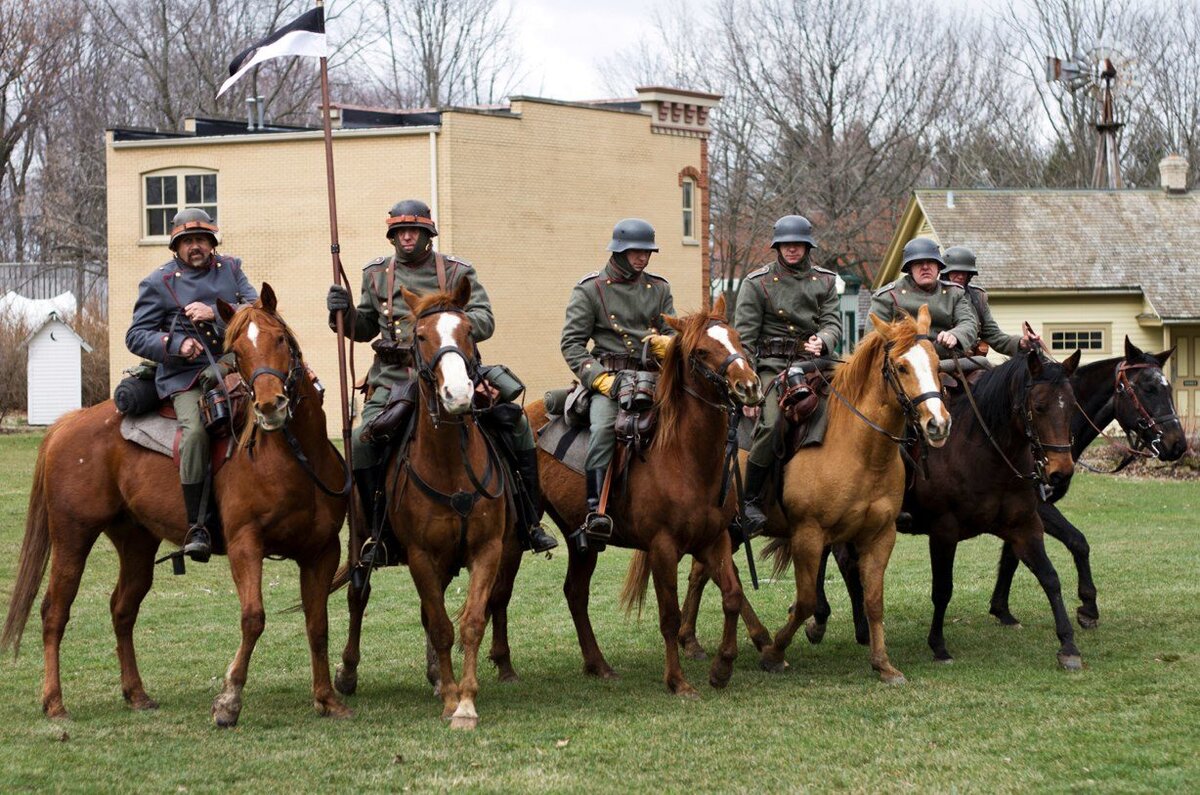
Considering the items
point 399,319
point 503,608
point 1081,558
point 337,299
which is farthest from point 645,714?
point 1081,558

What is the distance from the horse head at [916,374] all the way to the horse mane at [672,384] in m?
1.19

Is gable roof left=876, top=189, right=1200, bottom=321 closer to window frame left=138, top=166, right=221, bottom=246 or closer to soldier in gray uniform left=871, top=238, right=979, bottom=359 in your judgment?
window frame left=138, top=166, right=221, bottom=246

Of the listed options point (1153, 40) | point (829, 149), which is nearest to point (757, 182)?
point (829, 149)

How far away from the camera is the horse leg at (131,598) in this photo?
9820mm

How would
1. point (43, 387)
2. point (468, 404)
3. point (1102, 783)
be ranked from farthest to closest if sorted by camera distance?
point (43, 387) → point (468, 404) → point (1102, 783)

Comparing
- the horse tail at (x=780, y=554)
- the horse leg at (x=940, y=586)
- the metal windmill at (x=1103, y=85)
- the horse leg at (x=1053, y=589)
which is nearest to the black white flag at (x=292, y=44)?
the horse tail at (x=780, y=554)

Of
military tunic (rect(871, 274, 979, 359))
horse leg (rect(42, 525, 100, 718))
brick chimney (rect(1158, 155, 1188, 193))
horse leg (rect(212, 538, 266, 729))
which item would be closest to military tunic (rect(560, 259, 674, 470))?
military tunic (rect(871, 274, 979, 359))

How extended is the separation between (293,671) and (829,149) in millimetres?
49724

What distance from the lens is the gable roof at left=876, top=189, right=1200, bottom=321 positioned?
3738 cm

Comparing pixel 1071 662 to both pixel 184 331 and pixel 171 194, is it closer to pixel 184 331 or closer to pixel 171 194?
pixel 184 331

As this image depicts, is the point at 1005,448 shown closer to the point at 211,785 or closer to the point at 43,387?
the point at 211,785

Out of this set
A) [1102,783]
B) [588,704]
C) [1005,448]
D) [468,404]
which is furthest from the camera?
[1005,448]

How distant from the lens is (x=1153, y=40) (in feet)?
196

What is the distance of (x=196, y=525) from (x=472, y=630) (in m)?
1.79
